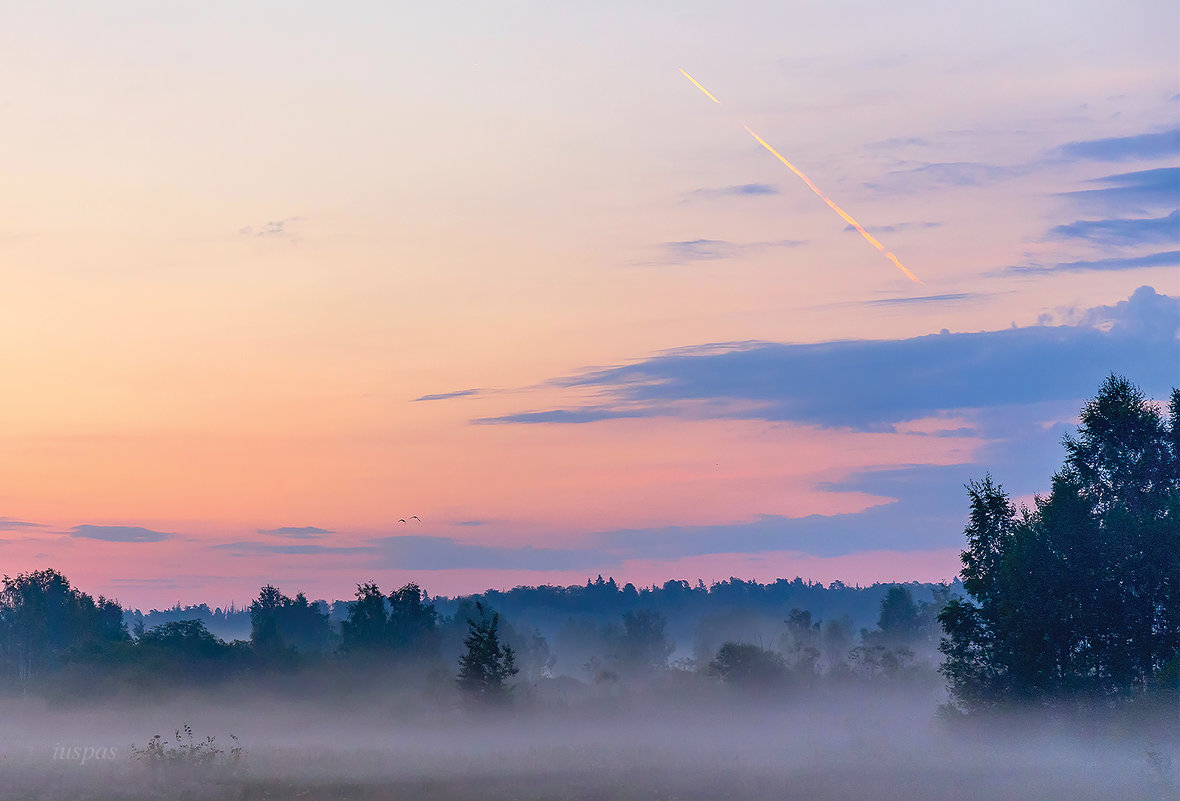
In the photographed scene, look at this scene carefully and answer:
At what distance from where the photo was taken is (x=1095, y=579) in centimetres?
5322

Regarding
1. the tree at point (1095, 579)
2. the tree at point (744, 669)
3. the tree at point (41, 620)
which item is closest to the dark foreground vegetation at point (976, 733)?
the tree at point (1095, 579)

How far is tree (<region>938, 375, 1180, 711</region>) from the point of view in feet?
172

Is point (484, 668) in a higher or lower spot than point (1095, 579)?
lower

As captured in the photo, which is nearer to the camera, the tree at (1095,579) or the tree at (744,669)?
the tree at (1095,579)

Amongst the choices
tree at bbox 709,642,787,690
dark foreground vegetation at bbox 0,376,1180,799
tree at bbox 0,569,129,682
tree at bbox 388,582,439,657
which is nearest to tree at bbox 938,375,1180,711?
dark foreground vegetation at bbox 0,376,1180,799

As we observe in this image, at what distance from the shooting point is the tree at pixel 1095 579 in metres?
52.3

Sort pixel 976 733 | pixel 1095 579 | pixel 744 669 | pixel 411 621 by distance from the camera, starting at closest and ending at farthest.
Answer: pixel 1095 579
pixel 976 733
pixel 744 669
pixel 411 621

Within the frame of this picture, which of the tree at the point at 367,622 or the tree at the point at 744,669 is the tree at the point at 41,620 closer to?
the tree at the point at 367,622

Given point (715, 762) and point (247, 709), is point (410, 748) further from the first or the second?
point (247, 709)

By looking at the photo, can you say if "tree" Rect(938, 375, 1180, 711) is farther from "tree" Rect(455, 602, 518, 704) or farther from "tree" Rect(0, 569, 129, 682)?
"tree" Rect(0, 569, 129, 682)

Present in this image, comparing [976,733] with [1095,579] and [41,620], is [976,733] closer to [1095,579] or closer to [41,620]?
[1095,579]

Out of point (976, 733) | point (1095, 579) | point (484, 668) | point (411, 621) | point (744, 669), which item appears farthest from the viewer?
point (411, 621)

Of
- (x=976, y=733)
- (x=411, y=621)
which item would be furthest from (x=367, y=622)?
(x=976, y=733)

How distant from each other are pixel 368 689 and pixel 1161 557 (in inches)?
3901
